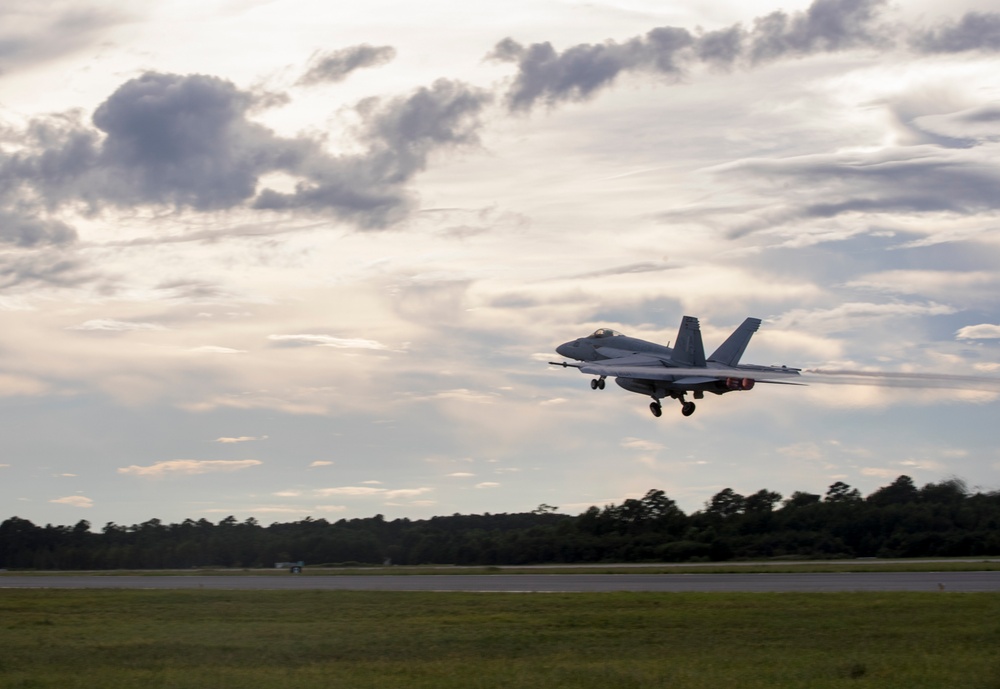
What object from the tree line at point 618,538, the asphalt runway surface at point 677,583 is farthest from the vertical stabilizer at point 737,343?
the tree line at point 618,538

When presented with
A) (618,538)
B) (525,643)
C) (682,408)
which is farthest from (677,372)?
(618,538)

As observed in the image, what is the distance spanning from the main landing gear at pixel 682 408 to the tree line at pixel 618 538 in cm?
3693

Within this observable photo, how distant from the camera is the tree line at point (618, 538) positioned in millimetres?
88438

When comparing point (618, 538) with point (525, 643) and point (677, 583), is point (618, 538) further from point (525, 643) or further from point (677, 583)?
point (525, 643)

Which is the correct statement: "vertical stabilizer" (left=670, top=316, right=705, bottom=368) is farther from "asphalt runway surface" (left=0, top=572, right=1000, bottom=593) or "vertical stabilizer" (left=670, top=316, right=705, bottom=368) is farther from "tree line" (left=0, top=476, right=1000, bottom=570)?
"tree line" (left=0, top=476, right=1000, bottom=570)

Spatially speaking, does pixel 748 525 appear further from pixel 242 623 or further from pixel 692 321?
pixel 242 623

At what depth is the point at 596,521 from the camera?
113062 millimetres

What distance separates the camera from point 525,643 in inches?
1331

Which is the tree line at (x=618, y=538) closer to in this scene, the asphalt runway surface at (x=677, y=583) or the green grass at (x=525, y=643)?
the asphalt runway surface at (x=677, y=583)

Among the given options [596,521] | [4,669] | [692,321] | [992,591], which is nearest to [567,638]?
[4,669]

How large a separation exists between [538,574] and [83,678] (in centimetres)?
4925

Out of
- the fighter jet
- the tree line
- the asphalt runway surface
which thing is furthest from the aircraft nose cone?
the tree line

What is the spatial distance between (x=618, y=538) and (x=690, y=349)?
47214mm

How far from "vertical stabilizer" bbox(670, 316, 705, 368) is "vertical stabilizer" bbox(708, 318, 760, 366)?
1.79m
